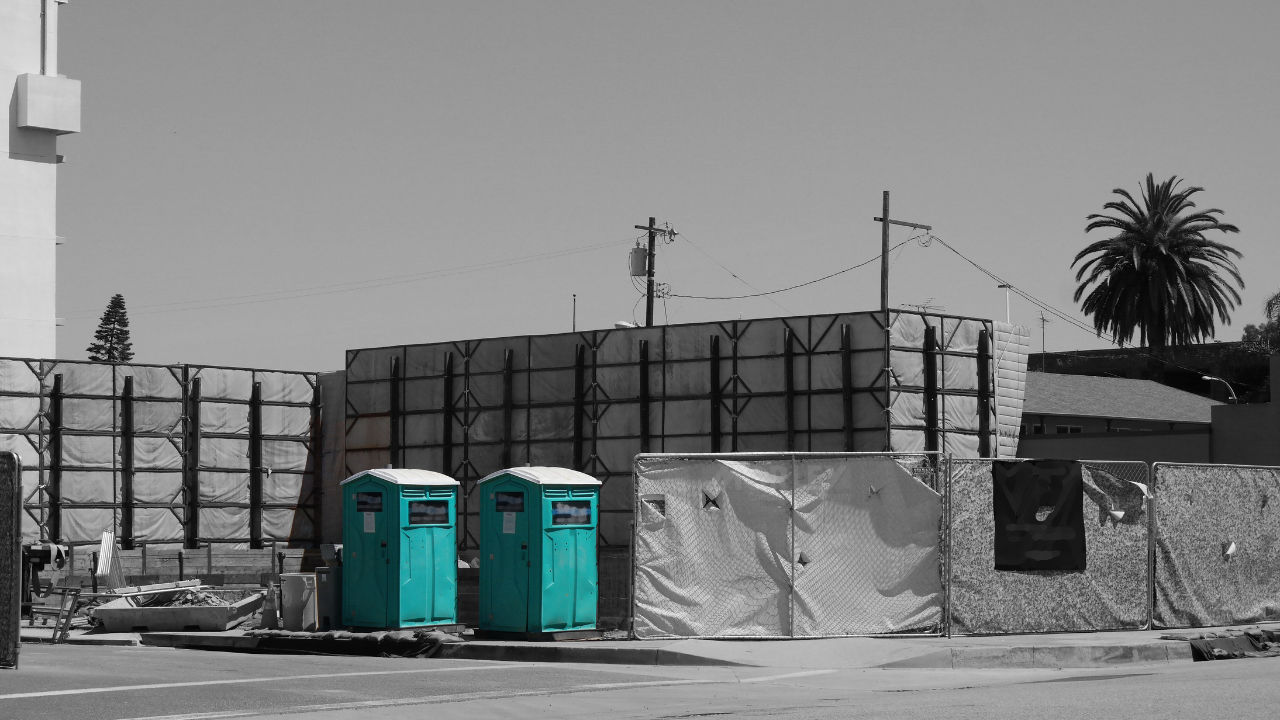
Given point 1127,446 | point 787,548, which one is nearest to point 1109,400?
point 1127,446

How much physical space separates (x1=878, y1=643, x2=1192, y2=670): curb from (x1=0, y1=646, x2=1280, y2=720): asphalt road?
0.99 ft

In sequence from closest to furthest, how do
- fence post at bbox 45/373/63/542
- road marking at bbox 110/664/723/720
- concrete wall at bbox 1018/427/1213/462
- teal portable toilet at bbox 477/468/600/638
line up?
road marking at bbox 110/664/723/720, teal portable toilet at bbox 477/468/600/638, fence post at bbox 45/373/63/542, concrete wall at bbox 1018/427/1213/462

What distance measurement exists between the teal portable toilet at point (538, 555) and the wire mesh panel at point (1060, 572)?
413cm

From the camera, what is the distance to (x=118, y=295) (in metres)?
112

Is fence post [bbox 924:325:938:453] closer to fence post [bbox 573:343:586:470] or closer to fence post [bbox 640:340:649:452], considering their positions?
fence post [bbox 640:340:649:452]

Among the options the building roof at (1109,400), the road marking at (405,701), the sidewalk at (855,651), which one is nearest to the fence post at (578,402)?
the sidewalk at (855,651)

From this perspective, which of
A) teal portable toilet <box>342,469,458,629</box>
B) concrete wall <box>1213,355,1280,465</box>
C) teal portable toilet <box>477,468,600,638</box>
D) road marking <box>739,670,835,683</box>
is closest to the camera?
road marking <box>739,670,835,683</box>

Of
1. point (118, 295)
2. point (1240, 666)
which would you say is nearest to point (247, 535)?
point (1240, 666)

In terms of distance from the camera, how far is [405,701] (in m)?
12.7

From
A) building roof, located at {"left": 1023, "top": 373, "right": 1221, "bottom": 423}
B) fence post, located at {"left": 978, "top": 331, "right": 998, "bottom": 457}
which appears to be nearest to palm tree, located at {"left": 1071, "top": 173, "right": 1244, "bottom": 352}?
building roof, located at {"left": 1023, "top": 373, "right": 1221, "bottom": 423}

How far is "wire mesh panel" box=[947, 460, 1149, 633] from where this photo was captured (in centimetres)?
1748

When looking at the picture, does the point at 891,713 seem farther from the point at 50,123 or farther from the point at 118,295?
the point at 118,295

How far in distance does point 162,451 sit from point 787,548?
24692 millimetres

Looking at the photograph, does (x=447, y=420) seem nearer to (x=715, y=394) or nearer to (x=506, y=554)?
(x=715, y=394)
